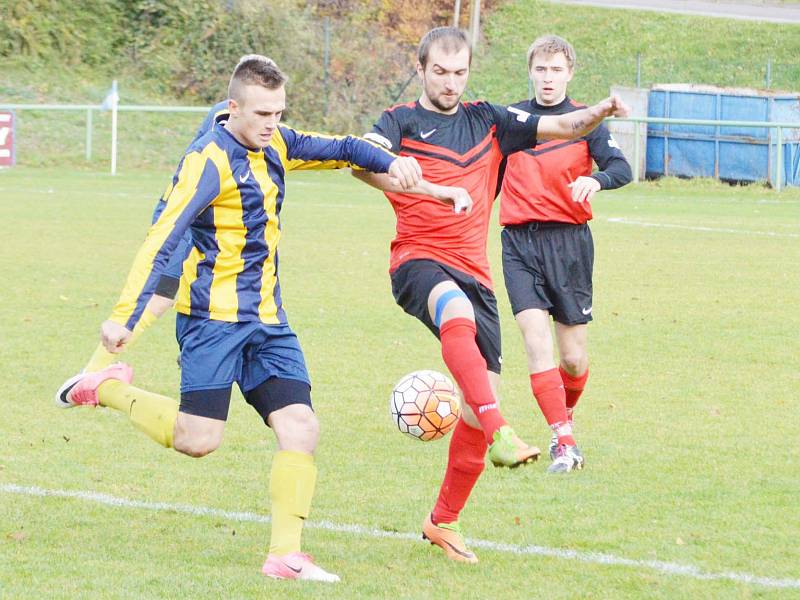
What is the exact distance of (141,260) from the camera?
4469mm

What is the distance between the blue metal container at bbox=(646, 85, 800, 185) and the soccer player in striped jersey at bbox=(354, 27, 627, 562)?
73.2 feet

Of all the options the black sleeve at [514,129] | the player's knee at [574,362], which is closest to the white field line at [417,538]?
the black sleeve at [514,129]

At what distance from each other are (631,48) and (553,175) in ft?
104

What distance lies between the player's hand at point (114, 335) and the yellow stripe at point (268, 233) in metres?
0.57

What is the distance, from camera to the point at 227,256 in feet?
15.7

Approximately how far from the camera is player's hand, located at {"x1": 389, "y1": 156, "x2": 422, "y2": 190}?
4832 mm

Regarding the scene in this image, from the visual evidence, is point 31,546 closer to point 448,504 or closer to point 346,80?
point 448,504

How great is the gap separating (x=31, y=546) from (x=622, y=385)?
455 cm

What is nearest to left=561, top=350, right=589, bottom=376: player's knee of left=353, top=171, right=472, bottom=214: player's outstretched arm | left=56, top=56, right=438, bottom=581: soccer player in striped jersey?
left=353, top=171, right=472, bottom=214: player's outstretched arm

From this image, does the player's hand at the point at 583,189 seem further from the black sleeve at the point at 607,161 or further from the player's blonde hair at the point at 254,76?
the player's blonde hair at the point at 254,76

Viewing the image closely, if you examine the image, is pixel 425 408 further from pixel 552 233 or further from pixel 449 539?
pixel 552 233

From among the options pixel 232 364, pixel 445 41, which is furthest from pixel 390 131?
pixel 232 364

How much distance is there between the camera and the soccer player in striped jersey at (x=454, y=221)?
5.04 meters

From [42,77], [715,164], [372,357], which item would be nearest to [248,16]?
[42,77]
